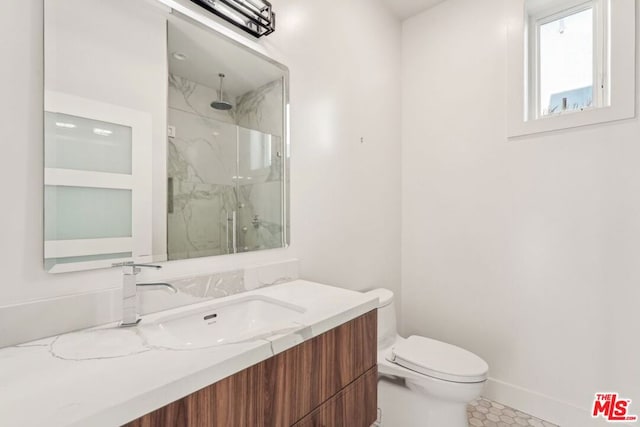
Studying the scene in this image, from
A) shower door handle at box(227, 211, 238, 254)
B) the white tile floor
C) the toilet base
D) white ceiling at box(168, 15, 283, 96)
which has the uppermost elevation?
white ceiling at box(168, 15, 283, 96)

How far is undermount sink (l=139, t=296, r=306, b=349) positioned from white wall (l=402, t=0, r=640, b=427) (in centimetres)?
140

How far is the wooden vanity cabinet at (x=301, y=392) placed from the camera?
0.60 meters

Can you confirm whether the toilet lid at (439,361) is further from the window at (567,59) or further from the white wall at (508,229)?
the window at (567,59)

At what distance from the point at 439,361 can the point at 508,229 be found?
3.01 feet

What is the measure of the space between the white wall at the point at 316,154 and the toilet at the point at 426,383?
1.58 feet

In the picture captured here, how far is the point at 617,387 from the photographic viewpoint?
148cm

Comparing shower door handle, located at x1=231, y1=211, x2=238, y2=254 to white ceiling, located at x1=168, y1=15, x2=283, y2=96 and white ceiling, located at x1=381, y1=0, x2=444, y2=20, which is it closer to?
white ceiling, located at x1=168, y1=15, x2=283, y2=96

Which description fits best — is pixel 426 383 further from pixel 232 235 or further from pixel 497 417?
pixel 232 235

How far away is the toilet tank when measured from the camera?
165 cm

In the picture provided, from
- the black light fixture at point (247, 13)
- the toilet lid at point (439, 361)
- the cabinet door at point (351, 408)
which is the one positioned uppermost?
the black light fixture at point (247, 13)

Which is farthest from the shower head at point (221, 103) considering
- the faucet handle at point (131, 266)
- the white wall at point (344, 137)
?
the faucet handle at point (131, 266)

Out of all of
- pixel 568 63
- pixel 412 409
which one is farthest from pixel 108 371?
pixel 568 63

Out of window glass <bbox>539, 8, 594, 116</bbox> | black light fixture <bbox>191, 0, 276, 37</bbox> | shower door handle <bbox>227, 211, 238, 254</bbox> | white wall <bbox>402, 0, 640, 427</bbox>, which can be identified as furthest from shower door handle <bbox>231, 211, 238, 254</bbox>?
window glass <bbox>539, 8, 594, 116</bbox>

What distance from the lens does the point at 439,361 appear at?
4.64ft
